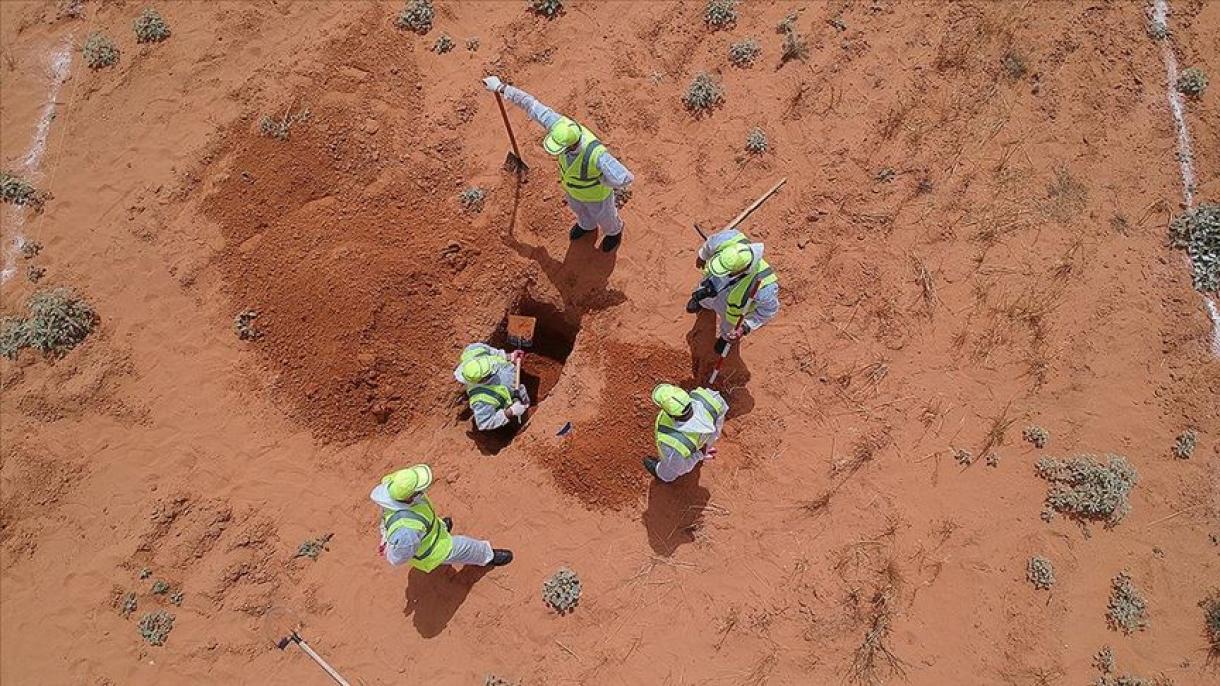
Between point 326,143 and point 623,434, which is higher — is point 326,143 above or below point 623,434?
above

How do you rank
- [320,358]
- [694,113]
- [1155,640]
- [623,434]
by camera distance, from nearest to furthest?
[1155,640], [623,434], [320,358], [694,113]

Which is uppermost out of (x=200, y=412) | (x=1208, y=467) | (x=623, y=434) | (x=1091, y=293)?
(x=1091, y=293)

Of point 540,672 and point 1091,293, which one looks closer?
point 540,672

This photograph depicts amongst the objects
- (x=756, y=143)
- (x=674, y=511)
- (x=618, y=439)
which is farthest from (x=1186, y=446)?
(x=618, y=439)

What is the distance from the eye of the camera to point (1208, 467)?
8.34 metres

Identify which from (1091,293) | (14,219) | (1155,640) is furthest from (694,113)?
(14,219)

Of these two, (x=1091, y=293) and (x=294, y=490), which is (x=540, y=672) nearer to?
(x=294, y=490)

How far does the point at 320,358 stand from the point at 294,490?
5.73 feet

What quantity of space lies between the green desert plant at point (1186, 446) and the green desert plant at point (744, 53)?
7.40 metres

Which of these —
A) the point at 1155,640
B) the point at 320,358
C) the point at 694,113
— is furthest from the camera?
the point at 694,113

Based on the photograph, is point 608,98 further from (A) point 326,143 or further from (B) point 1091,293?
(B) point 1091,293

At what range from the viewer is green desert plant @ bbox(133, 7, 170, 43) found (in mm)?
11484

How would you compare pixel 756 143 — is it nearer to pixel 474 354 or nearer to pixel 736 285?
pixel 736 285

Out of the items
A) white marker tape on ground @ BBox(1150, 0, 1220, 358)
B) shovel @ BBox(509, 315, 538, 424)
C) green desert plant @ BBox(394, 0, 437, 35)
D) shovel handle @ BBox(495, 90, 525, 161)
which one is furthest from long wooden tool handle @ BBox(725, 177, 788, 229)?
green desert plant @ BBox(394, 0, 437, 35)
